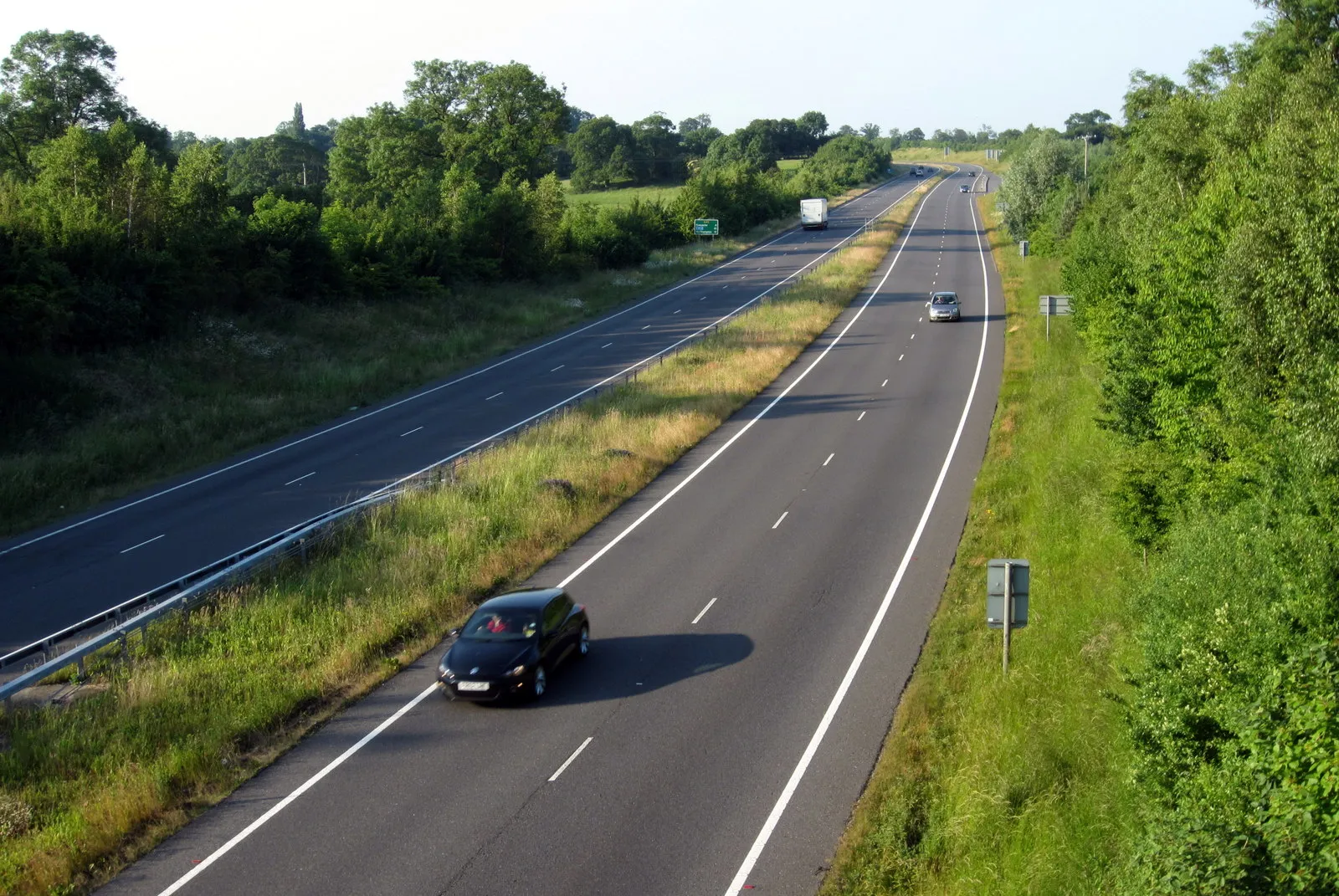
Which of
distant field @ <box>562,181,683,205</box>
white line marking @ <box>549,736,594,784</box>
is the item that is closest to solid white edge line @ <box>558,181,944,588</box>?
white line marking @ <box>549,736,594,784</box>

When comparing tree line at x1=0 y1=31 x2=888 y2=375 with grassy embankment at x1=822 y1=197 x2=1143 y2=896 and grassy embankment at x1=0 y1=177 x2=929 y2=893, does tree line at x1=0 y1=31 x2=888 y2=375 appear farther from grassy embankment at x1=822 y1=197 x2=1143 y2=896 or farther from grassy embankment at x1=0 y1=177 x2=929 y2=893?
grassy embankment at x1=822 y1=197 x2=1143 y2=896

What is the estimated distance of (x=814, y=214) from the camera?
330 ft

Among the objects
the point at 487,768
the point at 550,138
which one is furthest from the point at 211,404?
the point at 550,138

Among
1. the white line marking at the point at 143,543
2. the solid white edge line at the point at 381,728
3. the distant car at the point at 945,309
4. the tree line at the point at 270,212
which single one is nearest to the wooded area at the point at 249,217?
the tree line at the point at 270,212

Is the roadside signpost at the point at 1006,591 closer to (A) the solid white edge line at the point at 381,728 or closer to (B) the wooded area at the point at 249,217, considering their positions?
(A) the solid white edge line at the point at 381,728

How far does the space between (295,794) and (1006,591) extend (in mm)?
10134

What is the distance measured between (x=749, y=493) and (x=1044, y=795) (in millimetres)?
15139

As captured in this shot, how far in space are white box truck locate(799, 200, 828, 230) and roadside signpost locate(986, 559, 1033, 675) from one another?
289 feet

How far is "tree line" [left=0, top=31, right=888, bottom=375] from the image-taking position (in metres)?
38.1

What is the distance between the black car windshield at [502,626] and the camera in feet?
54.2

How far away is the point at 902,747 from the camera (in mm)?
14438

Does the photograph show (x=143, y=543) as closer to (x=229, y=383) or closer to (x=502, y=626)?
(x=502, y=626)

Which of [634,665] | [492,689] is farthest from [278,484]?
[492,689]

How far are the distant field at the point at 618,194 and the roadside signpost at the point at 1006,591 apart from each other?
347ft
